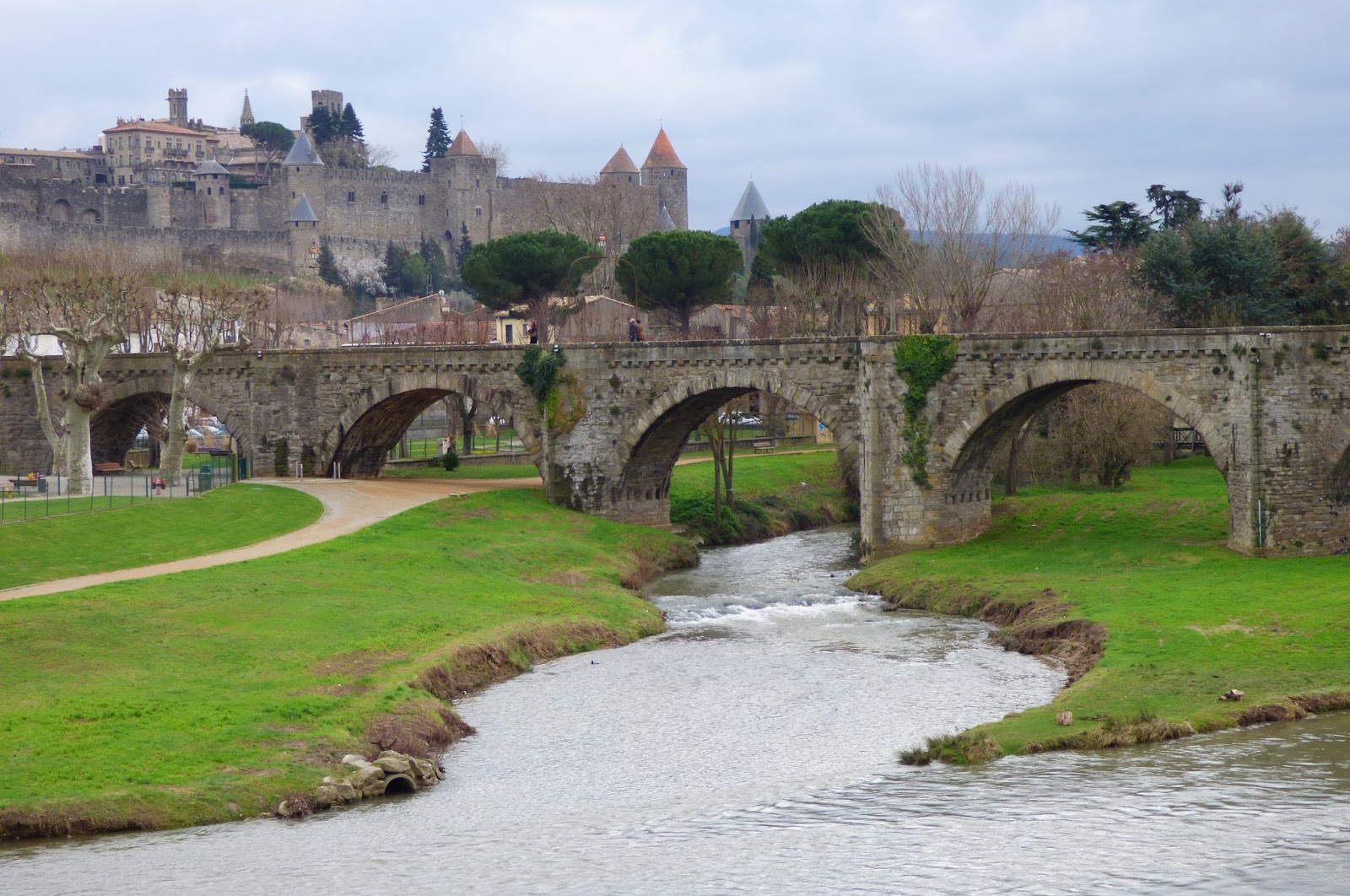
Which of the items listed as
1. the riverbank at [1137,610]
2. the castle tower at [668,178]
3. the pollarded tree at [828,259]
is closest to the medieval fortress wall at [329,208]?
the castle tower at [668,178]

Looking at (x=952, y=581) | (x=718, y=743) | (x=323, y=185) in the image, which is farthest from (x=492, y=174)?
(x=718, y=743)

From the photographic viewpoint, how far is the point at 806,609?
145 feet

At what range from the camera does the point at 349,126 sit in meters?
183

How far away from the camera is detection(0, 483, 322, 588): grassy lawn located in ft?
133

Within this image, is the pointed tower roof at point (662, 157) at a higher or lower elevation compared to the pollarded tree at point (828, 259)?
higher

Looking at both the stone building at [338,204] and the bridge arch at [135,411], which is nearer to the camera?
the bridge arch at [135,411]

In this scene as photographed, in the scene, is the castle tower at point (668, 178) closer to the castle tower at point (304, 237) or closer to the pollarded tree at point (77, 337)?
the castle tower at point (304, 237)

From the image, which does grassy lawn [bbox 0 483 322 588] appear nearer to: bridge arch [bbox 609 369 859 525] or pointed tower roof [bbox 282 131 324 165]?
bridge arch [bbox 609 369 859 525]

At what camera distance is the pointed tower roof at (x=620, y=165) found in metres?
158

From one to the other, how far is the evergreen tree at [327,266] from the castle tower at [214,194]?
11936 millimetres

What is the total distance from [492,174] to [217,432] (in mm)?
72353

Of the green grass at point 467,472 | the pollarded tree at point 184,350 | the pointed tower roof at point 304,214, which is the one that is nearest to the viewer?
the pollarded tree at point 184,350

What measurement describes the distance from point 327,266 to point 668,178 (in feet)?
115

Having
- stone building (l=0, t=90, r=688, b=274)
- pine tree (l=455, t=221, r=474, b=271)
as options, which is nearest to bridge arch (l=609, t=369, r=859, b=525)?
stone building (l=0, t=90, r=688, b=274)
